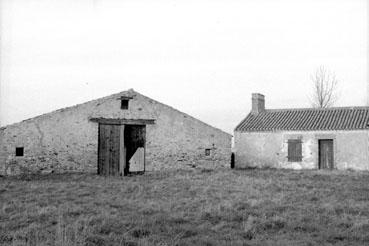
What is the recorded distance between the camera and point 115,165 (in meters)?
21.0

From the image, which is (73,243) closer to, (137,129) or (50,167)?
(50,167)

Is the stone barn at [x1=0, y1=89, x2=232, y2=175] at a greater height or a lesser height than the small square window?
lesser

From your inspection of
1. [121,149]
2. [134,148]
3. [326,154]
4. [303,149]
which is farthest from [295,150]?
[121,149]

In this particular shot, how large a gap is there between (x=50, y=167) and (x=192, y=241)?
1335cm

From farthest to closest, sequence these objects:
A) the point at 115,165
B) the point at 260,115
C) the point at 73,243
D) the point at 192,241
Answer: the point at 260,115 → the point at 115,165 → the point at 192,241 → the point at 73,243

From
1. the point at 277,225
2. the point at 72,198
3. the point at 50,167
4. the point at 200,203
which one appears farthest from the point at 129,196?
the point at 50,167

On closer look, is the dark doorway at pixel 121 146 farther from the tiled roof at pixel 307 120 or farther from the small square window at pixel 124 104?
the tiled roof at pixel 307 120

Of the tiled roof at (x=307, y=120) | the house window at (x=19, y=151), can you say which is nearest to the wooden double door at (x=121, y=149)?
the house window at (x=19, y=151)

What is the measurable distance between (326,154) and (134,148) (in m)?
10.5

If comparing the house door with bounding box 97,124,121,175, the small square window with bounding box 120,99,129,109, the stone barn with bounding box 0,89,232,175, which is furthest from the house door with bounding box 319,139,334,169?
the house door with bounding box 97,124,121,175

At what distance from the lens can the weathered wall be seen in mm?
23625

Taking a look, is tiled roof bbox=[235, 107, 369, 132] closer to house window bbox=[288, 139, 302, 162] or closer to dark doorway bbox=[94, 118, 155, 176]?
house window bbox=[288, 139, 302, 162]

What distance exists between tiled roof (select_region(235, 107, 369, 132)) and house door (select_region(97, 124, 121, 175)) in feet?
28.0

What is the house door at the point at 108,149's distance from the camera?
20.6 metres
